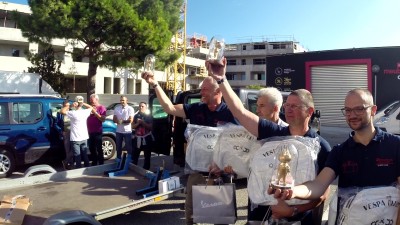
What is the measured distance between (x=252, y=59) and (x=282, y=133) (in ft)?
216

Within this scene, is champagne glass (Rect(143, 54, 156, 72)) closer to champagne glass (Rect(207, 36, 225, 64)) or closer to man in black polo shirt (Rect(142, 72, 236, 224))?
man in black polo shirt (Rect(142, 72, 236, 224))

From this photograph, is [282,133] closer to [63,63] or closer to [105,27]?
[105,27]

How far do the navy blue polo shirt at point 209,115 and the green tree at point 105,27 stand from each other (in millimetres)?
15217

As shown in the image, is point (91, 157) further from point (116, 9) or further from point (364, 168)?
point (116, 9)

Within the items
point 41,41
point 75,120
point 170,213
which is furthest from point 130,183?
point 41,41

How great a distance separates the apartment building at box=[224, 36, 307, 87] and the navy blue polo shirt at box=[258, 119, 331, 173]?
62598 millimetres

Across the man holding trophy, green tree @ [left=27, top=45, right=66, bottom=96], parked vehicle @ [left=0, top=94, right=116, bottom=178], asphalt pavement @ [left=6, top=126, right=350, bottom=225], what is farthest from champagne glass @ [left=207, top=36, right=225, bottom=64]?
green tree @ [left=27, top=45, right=66, bottom=96]

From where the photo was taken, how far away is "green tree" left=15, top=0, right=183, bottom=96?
1741cm

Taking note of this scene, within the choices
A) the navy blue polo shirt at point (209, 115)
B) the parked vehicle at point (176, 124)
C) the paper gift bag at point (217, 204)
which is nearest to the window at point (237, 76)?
the parked vehicle at point (176, 124)

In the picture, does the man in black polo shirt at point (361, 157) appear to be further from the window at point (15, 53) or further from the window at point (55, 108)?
the window at point (15, 53)

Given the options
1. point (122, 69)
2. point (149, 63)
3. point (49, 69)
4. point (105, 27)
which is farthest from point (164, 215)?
point (49, 69)

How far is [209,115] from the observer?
365 centimetres

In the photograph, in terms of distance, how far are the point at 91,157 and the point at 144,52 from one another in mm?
11799

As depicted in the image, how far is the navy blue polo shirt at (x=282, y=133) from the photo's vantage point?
2494mm
